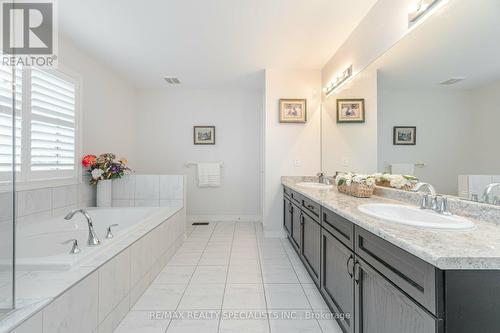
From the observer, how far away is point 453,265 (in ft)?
2.15

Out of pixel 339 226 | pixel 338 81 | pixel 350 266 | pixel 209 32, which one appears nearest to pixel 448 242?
pixel 350 266

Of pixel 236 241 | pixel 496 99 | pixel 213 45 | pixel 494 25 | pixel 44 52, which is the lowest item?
pixel 236 241

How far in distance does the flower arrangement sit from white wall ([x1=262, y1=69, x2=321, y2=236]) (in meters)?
1.90

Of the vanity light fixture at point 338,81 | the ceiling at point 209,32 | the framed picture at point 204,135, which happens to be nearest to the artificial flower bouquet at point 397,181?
the vanity light fixture at point 338,81

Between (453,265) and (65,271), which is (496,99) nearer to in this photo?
(453,265)

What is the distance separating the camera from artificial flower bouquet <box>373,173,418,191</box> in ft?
5.20

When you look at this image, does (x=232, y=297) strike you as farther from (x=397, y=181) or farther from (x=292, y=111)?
(x=292, y=111)

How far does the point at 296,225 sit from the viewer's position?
2.48 metres

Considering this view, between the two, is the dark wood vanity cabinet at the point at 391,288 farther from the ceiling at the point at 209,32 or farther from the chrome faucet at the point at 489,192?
the ceiling at the point at 209,32

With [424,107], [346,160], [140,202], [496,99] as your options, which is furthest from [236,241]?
[496,99]

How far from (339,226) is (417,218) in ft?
1.32

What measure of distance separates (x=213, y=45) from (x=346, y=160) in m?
1.96

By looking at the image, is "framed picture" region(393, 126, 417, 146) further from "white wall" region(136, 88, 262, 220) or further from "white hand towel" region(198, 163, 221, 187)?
"white hand towel" region(198, 163, 221, 187)

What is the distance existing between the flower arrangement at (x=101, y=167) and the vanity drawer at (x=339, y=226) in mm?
2463
